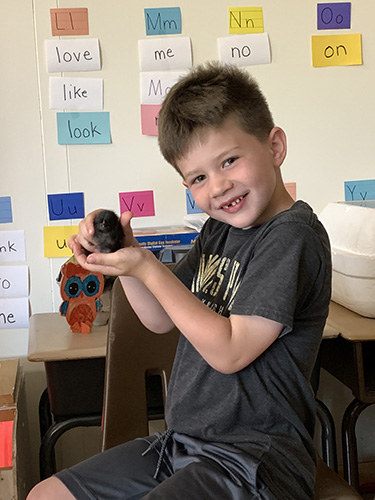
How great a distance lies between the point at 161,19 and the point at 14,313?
0.86 m

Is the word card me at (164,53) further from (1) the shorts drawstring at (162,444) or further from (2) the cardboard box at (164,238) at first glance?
(1) the shorts drawstring at (162,444)

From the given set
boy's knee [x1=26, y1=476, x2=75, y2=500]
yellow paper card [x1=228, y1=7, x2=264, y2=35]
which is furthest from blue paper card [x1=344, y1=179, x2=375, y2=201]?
boy's knee [x1=26, y1=476, x2=75, y2=500]

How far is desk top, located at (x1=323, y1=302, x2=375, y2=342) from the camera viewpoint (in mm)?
1260

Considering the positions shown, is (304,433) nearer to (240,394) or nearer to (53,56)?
(240,394)

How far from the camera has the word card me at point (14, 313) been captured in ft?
5.35

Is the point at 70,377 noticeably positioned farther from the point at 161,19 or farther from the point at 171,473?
the point at 161,19

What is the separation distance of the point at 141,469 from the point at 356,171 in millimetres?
1132

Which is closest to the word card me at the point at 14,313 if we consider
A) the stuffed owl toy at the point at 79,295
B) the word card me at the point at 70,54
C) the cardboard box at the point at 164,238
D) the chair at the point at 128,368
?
the stuffed owl toy at the point at 79,295

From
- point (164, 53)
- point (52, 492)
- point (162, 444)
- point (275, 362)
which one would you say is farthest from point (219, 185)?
point (164, 53)

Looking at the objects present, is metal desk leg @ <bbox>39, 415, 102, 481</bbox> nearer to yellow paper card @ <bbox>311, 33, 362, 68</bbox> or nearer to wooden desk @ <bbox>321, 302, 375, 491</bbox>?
wooden desk @ <bbox>321, 302, 375, 491</bbox>

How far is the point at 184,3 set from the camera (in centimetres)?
162

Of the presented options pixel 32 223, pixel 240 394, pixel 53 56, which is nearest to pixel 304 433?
pixel 240 394

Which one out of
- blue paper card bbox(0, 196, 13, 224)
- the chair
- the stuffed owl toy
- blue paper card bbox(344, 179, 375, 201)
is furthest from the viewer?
blue paper card bbox(344, 179, 375, 201)

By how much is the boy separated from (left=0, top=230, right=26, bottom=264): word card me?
0.77m
